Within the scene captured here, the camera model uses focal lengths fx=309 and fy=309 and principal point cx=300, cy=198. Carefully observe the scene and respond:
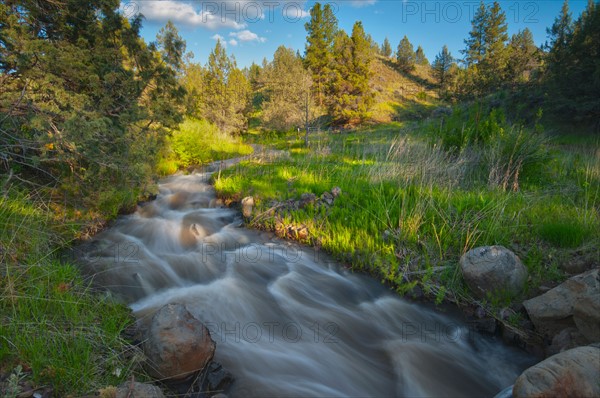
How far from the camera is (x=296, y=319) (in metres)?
4.27

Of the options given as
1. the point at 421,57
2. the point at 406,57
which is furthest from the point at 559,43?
the point at 421,57

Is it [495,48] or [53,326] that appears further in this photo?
[495,48]

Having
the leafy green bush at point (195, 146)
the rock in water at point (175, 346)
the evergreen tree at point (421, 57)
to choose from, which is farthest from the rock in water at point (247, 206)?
the evergreen tree at point (421, 57)

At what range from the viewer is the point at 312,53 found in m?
36.8

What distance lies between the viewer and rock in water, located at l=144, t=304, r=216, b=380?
2658 millimetres

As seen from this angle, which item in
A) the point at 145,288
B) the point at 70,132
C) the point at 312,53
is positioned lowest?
the point at 145,288

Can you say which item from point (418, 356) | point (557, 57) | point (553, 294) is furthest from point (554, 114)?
point (418, 356)

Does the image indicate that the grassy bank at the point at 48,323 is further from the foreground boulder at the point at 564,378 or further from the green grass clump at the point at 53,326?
the foreground boulder at the point at 564,378

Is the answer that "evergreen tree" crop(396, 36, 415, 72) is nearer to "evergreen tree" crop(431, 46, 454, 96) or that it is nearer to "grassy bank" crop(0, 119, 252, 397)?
"evergreen tree" crop(431, 46, 454, 96)

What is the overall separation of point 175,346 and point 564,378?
116 inches

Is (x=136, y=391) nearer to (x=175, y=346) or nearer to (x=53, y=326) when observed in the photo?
(x=175, y=346)

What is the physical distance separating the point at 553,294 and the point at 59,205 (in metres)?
7.50

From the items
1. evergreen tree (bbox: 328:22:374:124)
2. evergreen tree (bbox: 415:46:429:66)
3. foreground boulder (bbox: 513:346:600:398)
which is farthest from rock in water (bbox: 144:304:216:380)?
evergreen tree (bbox: 415:46:429:66)

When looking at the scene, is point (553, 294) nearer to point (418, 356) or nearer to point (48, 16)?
point (418, 356)
